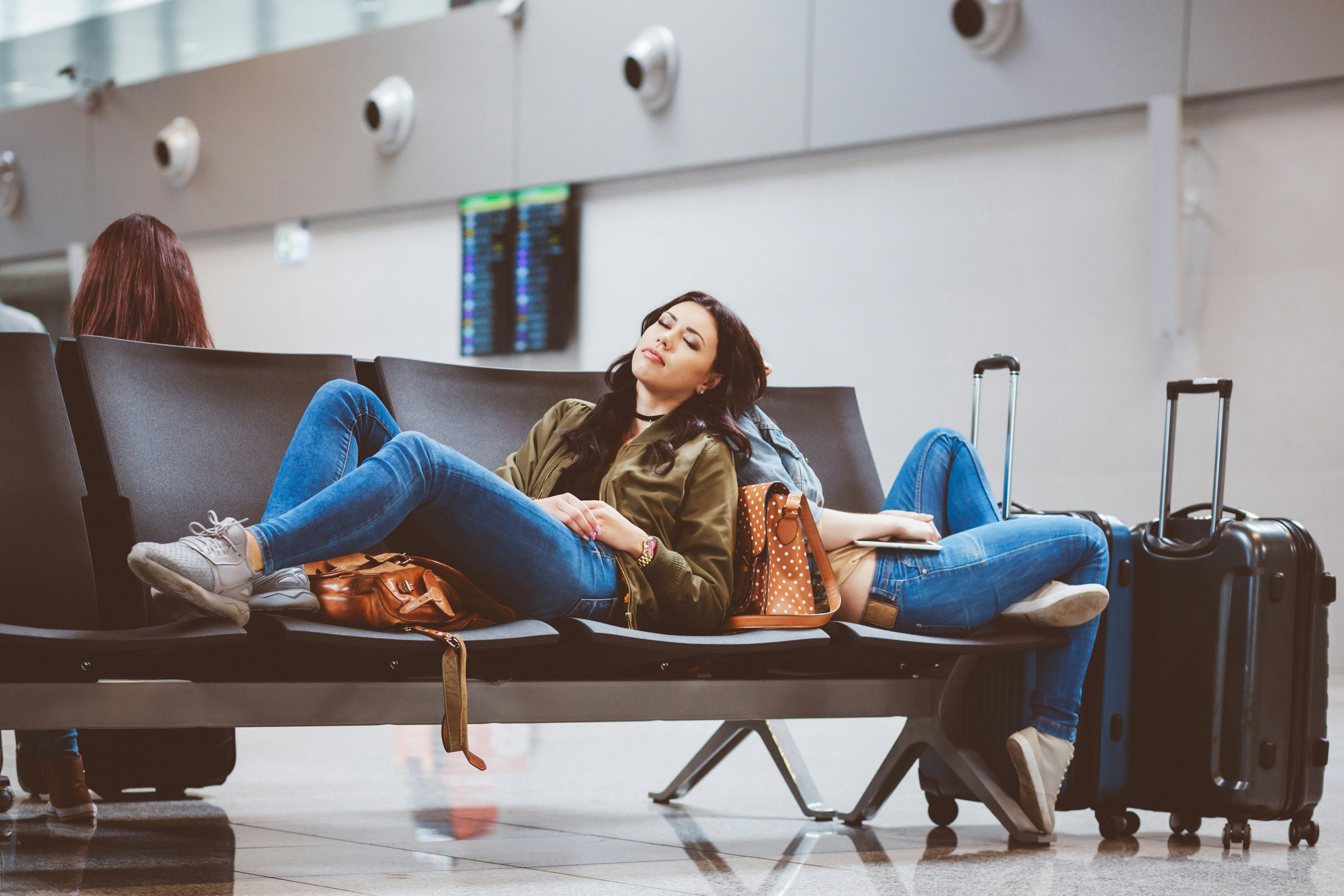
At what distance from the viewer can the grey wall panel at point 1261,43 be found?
18.5 feet

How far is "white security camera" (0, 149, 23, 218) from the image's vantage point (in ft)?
34.2

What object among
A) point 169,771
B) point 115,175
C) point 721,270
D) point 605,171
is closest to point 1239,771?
point 169,771

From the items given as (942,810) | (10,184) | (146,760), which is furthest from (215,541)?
(10,184)

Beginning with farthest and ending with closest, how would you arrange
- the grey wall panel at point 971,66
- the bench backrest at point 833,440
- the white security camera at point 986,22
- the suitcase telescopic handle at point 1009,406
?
1. the white security camera at point 986,22
2. the grey wall panel at point 971,66
3. the bench backrest at point 833,440
4. the suitcase telescopic handle at point 1009,406

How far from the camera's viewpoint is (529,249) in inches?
315

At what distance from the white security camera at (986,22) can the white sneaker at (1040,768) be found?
4.25 meters

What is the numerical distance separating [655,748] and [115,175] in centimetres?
699

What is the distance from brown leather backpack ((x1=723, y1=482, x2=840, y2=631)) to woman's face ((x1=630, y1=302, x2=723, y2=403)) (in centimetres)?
29

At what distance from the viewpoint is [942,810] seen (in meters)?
3.32

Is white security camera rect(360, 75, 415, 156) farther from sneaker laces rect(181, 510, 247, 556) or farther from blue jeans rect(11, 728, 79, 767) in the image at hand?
sneaker laces rect(181, 510, 247, 556)

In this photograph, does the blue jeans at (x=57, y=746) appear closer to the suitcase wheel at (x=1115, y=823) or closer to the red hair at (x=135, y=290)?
the red hair at (x=135, y=290)

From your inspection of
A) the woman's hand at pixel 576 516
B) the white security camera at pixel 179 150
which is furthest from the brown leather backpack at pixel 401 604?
the white security camera at pixel 179 150

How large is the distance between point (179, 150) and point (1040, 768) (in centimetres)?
812

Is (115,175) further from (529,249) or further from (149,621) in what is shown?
(149,621)
